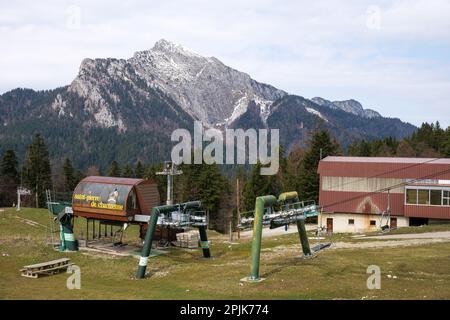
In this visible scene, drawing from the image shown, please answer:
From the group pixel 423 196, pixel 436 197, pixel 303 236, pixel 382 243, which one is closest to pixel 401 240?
pixel 382 243

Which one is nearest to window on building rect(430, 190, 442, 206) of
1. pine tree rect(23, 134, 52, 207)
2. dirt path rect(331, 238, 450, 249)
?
dirt path rect(331, 238, 450, 249)

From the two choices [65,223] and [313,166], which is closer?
[65,223]

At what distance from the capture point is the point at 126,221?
144 ft

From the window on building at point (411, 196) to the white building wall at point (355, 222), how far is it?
2.59 meters

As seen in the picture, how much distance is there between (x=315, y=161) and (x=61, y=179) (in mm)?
64024

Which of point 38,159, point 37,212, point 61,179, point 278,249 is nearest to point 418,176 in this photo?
point 278,249

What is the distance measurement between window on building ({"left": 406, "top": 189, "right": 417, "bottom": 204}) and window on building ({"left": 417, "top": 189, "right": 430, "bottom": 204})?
0.35 m

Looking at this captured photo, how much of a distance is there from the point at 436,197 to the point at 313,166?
30.8m

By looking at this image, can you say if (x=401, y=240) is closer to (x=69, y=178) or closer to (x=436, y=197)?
(x=436, y=197)

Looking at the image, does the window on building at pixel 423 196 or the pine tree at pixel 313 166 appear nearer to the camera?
the window on building at pixel 423 196

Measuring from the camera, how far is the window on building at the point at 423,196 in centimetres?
6131

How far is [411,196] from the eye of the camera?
204 ft

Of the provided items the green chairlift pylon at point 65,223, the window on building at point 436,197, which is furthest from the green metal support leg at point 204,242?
the window on building at point 436,197

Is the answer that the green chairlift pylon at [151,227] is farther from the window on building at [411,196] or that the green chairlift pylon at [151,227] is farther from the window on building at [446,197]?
the window on building at [446,197]
